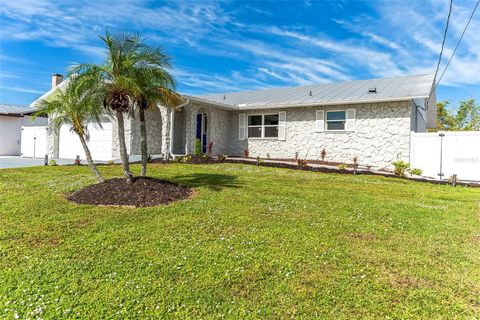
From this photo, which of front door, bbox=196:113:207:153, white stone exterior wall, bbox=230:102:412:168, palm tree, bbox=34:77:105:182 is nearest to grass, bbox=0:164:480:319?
palm tree, bbox=34:77:105:182

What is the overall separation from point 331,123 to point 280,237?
1257 cm

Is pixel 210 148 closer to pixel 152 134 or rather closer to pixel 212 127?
pixel 212 127

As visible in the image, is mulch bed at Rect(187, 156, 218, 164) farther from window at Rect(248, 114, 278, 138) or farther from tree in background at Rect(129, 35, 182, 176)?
tree in background at Rect(129, 35, 182, 176)

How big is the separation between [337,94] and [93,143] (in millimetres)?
13719

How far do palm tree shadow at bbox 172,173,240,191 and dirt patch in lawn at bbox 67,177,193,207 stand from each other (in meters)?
1.07

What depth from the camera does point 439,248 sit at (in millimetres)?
4664

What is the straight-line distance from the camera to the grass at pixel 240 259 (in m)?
3.13

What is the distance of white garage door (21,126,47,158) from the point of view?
63.6 ft

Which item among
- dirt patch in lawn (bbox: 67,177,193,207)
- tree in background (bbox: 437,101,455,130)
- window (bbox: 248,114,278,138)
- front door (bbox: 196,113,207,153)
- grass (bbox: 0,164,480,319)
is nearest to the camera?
grass (bbox: 0,164,480,319)

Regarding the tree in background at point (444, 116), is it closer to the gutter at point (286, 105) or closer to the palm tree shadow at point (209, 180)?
the gutter at point (286, 105)

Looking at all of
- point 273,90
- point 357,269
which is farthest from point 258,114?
point 357,269

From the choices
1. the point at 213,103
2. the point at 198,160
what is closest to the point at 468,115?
the point at 213,103

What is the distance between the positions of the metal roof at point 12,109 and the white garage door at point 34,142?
2271 mm

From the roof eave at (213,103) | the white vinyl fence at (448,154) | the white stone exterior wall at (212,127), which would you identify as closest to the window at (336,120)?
the white vinyl fence at (448,154)
